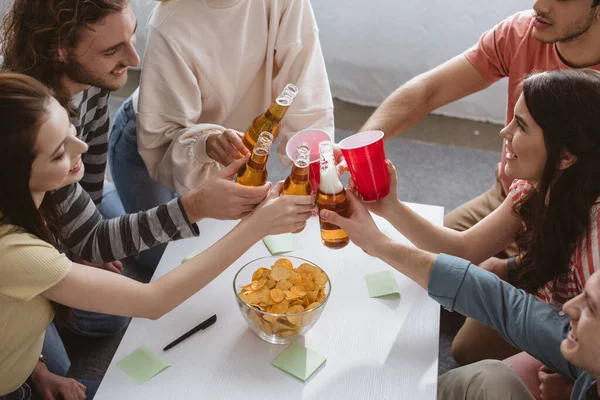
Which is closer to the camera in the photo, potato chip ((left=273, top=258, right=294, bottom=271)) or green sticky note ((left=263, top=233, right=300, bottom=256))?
potato chip ((left=273, top=258, right=294, bottom=271))

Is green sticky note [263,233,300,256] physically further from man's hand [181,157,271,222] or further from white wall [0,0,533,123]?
white wall [0,0,533,123]

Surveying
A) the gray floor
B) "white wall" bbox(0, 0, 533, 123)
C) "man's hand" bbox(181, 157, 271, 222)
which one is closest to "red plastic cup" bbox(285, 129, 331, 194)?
"man's hand" bbox(181, 157, 271, 222)

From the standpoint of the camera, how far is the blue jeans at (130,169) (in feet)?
6.16

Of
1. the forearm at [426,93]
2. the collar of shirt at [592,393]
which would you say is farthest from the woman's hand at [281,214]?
the forearm at [426,93]

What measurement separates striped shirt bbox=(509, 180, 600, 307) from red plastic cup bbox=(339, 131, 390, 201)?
43cm

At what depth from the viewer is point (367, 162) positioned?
1.19m

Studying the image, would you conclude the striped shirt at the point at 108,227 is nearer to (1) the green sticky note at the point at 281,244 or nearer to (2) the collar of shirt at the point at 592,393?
(1) the green sticky note at the point at 281,244

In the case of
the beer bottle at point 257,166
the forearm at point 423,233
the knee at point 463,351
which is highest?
the beer bottle at point 257,166

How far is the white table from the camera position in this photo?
1.15 metres

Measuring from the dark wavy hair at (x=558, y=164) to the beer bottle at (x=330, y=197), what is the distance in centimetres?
45

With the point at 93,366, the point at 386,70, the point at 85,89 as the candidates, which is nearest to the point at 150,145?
the point at 85,89

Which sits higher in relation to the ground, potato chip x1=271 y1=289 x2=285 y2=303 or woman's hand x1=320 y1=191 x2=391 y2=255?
woman's hand x1=320 y1=191 x2=391 y2=255

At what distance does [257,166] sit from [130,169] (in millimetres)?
768

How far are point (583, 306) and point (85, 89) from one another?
1.24m
